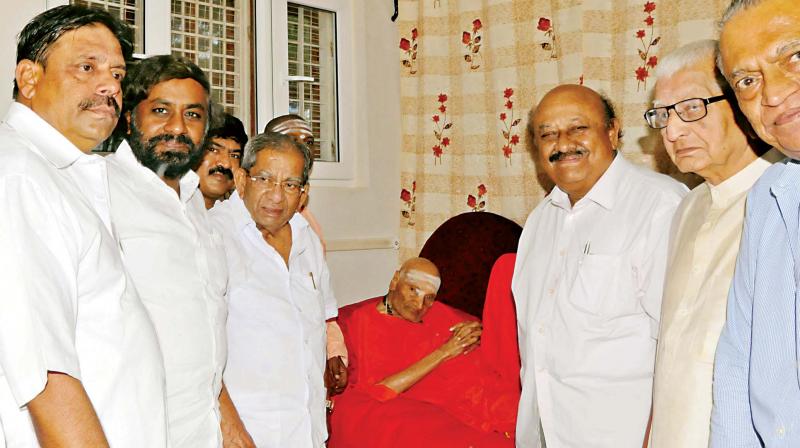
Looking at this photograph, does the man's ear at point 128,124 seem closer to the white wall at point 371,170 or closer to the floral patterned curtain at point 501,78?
the floral patterned curtain at point 501,78

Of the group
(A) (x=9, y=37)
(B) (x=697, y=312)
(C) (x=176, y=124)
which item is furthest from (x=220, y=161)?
(B) (x=697, y=312)

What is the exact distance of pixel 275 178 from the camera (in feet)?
6.82

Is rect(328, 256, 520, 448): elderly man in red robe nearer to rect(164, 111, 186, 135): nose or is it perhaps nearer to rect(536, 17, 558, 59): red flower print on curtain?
rect(536, 17, 558, 59): red flower print on curtain

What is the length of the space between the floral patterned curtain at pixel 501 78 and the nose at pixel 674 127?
1.41m

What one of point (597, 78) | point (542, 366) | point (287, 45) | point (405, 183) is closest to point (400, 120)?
point (405, 183)

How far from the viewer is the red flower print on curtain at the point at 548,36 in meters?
3.31

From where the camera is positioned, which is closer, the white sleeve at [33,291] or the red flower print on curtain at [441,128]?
the white sleeve at [33,291]

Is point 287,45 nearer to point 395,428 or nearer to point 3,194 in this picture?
point 395,428

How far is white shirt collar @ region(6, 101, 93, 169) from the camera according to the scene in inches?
46.7

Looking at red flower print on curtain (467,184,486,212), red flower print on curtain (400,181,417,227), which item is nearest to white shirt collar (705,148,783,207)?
red flower print on curtain (467,184,486,212)

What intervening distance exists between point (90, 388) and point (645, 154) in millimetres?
2543

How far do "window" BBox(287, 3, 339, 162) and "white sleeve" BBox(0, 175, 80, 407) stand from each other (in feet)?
8.51

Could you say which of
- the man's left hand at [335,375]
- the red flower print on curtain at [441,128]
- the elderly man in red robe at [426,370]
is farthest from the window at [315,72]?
the man's left hand at [335,375]

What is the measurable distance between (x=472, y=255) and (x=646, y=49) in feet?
4.03
